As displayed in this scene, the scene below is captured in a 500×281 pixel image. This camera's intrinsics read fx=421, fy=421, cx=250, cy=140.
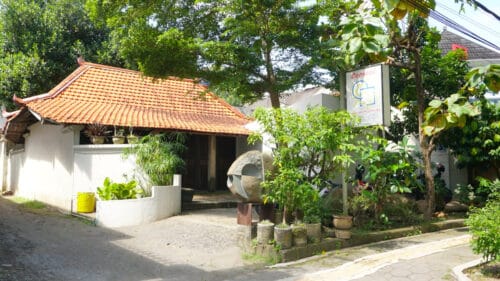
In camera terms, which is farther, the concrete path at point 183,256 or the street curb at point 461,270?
the concrete path at point 183,256

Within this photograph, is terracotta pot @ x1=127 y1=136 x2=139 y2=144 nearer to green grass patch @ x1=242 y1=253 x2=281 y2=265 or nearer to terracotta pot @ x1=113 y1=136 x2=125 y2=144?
terracotta pot @ x1=113 y1=136 x2=125 y2=144

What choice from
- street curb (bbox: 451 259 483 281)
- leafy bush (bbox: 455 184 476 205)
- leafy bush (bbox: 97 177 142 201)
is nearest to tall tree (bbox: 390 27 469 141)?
leafy bush (bbox: 455 184 476 205)

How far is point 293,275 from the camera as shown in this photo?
568 cm

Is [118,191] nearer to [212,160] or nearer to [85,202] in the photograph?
[85,202]

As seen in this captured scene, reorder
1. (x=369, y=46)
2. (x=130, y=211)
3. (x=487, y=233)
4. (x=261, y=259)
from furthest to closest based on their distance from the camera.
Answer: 1. (x=130, y=211)
2. (x=369, y=46)
3. (x=261, y=259)
4. (x=487, y=233)

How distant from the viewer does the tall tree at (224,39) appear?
938cm

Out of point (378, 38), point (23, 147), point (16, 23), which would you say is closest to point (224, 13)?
point (378, 38)

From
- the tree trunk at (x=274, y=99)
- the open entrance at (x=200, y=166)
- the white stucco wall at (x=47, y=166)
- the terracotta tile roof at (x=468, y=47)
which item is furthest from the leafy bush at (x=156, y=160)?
the terracotta tile roof at (x=468, y=47)

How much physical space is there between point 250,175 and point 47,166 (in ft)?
29.7

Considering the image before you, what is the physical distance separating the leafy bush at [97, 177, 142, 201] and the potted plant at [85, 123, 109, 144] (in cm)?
159

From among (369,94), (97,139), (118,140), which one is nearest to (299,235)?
(369,94)

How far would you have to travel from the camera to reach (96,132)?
11.2 metres

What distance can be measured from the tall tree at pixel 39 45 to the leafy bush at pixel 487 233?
17331mm

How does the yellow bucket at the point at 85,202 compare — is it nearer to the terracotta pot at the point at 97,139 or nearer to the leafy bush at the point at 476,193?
the terracotta pot at the point at 97,139
